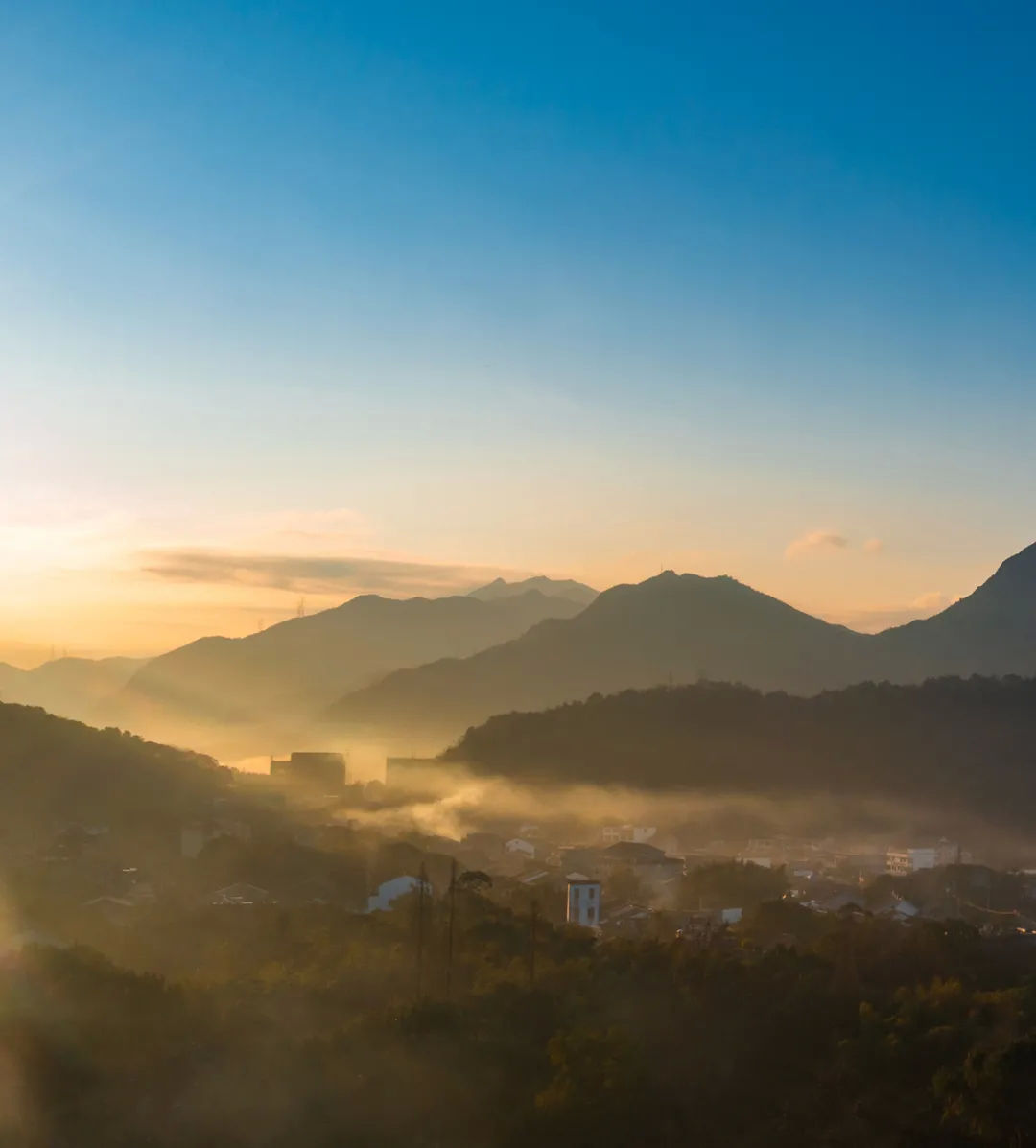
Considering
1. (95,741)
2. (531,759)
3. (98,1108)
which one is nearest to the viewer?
(98,1108)

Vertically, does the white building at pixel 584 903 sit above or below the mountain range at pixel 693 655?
below

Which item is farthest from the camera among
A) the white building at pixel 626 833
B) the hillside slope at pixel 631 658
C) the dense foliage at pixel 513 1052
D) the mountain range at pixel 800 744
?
the hillside slope at pixel 631 658

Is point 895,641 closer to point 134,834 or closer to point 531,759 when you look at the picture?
point 531,759

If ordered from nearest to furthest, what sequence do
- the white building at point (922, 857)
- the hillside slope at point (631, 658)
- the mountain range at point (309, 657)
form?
1. the white building at point (922, 857)
2. the hillside slope at point (631, 658)
3. the mountain range at point (309, 657)

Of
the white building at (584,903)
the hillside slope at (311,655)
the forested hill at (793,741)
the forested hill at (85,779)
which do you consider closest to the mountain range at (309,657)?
the hillside slope at (311,655)

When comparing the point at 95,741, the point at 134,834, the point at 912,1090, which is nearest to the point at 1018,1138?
the point at 912,1090

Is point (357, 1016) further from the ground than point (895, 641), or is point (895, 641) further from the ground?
point (895, 641)

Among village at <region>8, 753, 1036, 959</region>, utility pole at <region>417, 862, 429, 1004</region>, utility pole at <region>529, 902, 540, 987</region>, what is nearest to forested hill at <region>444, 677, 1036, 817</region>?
village at <region>8, 753, 1036, 959</region>

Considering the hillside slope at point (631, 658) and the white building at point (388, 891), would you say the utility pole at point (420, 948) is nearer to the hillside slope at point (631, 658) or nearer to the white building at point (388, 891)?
the white building at point (388, 891)
